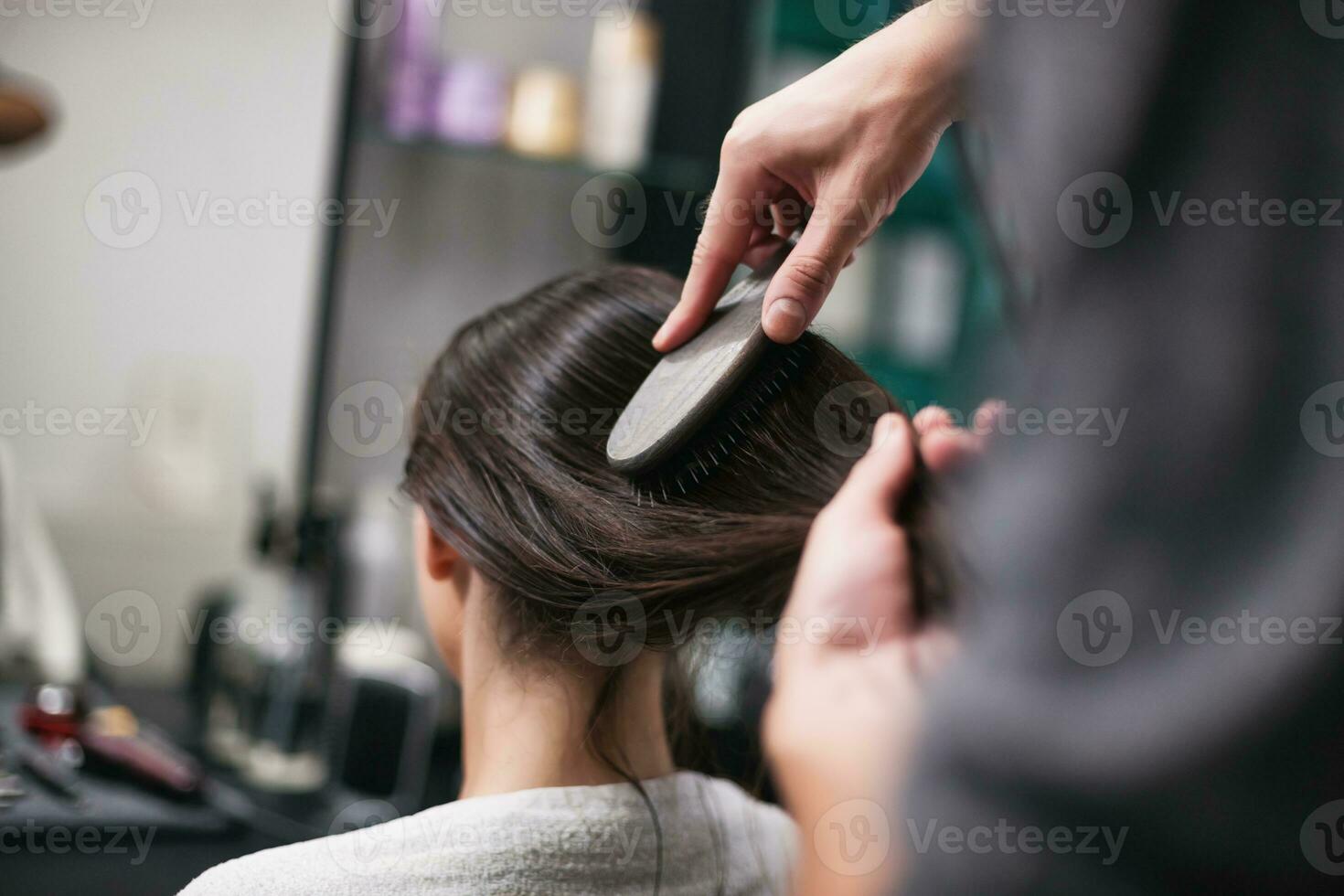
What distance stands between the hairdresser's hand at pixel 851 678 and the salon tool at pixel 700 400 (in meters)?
Result: 0.18

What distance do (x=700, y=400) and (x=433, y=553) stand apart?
0.30 metres

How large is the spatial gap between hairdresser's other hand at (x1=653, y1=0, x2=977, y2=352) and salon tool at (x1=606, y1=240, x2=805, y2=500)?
2 centimetres

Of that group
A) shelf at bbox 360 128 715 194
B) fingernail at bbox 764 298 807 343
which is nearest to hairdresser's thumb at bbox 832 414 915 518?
fingernail at bbox 764 298 807 343

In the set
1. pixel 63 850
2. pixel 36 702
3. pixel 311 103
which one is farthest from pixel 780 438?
pixel 311 103

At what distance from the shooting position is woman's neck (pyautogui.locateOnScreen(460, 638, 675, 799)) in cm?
76

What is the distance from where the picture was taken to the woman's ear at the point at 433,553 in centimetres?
82

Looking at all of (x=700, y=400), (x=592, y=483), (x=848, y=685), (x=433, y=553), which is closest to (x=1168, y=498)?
(x=848, y=685)

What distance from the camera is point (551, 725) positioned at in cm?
77

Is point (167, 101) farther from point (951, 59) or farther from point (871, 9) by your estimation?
point (951, 59)

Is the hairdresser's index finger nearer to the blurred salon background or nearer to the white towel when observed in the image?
the white towel

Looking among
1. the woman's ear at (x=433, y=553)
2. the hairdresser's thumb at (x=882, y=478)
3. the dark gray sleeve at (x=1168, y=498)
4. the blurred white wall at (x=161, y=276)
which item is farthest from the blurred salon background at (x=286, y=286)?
the dark gray sleeve at (x=1168, y=498)

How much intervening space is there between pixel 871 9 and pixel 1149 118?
1749 millimetres

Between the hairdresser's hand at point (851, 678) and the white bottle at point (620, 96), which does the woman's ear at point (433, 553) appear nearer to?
the hairdresser's hand at point (851, 678)

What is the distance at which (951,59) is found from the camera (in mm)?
629
